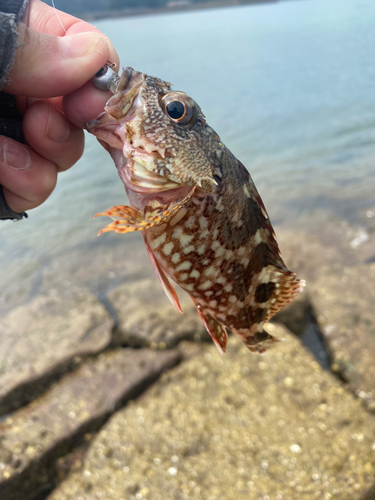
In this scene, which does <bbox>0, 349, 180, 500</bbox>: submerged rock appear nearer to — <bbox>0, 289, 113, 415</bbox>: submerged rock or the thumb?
<bbox>0, 289, 113, 415</bbox>: submerged rock

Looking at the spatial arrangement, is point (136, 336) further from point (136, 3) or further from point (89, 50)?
point (136, 3)

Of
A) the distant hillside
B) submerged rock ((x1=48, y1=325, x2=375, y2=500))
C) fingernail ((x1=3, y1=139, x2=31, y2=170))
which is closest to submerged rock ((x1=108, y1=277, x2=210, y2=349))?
submerged rock ((x1=48, y1=325, x2=375, y2=500))

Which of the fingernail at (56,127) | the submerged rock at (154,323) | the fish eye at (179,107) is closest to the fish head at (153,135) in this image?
the fish eye at (179,107)

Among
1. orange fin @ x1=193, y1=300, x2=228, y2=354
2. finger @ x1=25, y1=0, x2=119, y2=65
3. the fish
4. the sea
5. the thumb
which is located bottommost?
the sea

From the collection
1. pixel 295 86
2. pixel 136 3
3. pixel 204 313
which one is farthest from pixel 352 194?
pixel 295 86

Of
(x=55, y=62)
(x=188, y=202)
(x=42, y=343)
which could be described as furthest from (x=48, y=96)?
(x=42, y=343)

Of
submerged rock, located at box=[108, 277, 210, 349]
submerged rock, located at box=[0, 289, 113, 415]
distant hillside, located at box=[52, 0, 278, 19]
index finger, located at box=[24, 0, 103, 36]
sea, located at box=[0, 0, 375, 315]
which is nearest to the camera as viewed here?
index finger, located at box=[24, 0, 103, 36]

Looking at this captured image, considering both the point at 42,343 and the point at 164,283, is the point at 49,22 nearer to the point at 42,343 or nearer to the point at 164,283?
the point at 164,283
